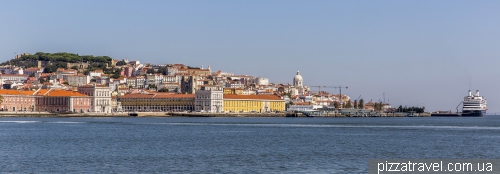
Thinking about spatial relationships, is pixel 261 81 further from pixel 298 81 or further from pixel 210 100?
pixel 210 100

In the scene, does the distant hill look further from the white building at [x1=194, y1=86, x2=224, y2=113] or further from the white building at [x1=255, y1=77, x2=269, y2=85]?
the white building at [x1=194, y1=86, x2=224, y2=113]

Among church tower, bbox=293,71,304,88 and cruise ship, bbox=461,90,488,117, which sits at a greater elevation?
church tower, bbox=293,71,304,88

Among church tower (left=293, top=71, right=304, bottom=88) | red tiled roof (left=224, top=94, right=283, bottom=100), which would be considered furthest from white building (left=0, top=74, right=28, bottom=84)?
church tower (left=293, top=71, right=304, bottom=88)

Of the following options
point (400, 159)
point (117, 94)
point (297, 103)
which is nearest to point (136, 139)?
point (400, 159)

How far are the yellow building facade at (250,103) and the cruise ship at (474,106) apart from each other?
31.0 m

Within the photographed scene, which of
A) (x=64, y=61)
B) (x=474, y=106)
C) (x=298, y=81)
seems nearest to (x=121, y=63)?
(x=64, y=61)

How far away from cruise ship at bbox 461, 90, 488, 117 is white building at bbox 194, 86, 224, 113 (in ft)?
135

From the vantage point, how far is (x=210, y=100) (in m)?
101

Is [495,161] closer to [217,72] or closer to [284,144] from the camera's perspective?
[284,144]

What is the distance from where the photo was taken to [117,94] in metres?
111

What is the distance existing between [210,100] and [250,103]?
19.6 ft

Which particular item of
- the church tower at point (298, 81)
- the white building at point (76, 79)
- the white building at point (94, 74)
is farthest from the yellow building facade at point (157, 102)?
the church tower at point (298, 81)

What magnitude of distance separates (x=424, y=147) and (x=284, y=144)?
5.10 meters

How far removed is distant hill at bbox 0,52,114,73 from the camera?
144 m
